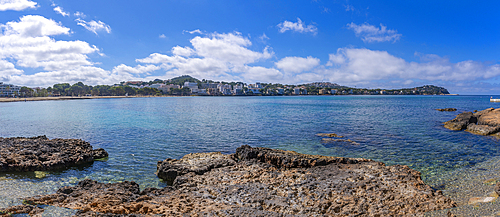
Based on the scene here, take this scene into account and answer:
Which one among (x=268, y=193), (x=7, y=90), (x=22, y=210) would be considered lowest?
(x=22, y=210)

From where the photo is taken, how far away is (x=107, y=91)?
171 meters

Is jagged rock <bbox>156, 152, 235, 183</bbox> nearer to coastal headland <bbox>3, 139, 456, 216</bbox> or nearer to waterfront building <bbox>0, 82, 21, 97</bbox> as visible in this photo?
coastal headland <bbox>3, 139, 456, 216</bbox>

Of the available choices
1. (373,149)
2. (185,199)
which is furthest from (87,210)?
(373,149)

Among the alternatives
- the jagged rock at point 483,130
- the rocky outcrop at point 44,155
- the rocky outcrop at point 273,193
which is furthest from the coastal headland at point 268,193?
the jagged rock at point 483,130

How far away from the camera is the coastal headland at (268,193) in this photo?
6.35m

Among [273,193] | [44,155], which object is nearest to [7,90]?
[44,155]

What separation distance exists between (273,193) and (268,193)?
5.7 inches

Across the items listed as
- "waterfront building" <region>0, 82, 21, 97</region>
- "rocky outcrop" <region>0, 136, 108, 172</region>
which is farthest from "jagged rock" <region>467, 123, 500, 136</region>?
"waterfront building" <region>0, 82, 21, 97</region>

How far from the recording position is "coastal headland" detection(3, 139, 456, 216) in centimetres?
635

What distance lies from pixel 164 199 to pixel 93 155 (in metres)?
7.78

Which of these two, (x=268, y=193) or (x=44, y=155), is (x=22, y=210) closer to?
(x=44, y=155)

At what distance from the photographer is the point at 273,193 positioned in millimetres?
7230

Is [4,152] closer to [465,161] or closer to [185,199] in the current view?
[185,199]

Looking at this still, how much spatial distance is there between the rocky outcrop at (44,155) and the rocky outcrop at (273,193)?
3802 mm
